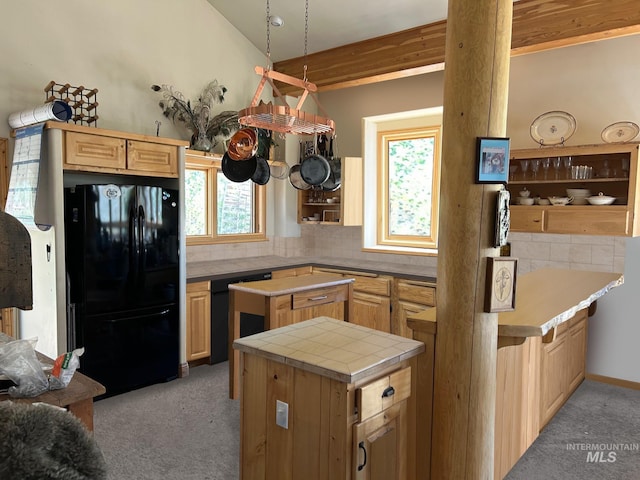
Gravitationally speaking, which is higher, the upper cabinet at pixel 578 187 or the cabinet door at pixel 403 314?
the upper cabinet at pixel 578 187

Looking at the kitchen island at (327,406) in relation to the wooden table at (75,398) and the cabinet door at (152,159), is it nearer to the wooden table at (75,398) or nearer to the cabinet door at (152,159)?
the wooden table at (75,398)

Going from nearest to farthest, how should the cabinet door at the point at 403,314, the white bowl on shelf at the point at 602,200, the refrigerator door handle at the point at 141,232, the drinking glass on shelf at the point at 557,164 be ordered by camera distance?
the refrigerator door handle at the point at 141,232, the white bowl on shelf at the point at 602,200, the drinking glass on shelf at the point at 557,164, the cabinet door at the point at 403,314

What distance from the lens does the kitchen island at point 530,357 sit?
2.02 meters

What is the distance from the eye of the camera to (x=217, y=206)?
5293 mm

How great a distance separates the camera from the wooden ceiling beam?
3.52 metres

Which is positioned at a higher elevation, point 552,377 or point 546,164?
point 546,164

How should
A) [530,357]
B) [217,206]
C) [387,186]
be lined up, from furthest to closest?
[387,186]
[217,206]
[530,357]

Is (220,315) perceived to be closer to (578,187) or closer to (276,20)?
(276,20)

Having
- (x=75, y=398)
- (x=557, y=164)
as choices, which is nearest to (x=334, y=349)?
(x=75, y=398)

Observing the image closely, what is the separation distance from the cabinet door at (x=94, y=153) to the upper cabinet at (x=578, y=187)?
3241mm

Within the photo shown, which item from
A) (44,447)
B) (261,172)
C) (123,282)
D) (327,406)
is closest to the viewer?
(44,447)

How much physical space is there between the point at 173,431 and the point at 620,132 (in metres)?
4.05

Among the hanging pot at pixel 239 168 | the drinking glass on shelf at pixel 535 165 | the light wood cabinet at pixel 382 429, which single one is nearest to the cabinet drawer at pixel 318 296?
the hanging pot at pixel 239 168

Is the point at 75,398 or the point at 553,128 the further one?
the point at 553,128
